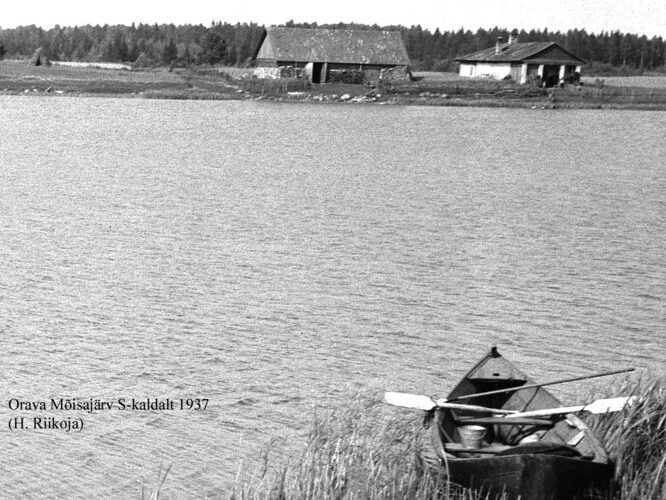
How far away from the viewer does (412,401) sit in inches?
512

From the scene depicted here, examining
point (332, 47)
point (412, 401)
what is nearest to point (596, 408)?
point (412, 401)

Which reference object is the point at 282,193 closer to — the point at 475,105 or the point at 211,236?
the point at 211,236

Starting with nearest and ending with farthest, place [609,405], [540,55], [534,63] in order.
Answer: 1. [609,405]
2. [540,55]
3. [534,63]

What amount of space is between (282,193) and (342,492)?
2775 cm

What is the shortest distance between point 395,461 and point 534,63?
82.4 metres

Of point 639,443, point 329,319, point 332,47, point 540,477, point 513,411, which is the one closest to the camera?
point 540,477

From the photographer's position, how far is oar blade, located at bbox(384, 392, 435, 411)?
12.8 metres

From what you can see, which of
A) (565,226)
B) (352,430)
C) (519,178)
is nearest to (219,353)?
(352,430)

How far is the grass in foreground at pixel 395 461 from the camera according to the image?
1096 centimetres

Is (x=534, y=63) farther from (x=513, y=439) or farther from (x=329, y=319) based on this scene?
(x=513, y=439)

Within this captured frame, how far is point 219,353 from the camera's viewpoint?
61.0 ft

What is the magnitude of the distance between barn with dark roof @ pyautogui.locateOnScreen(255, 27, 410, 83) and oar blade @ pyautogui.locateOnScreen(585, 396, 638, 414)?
80.6 metres

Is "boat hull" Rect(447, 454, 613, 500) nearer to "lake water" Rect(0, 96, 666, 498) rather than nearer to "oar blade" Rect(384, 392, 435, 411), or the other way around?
"oar blade" Rect(384, 392, 435, 411)

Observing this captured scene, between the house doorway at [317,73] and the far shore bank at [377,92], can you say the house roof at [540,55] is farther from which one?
the house doorway at [317,73]
